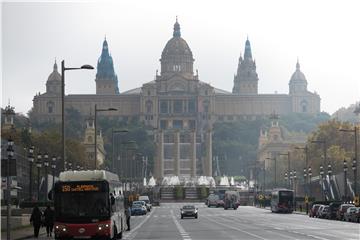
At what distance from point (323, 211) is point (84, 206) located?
4760 centimetres

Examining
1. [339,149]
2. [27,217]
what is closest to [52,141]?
[339,149]

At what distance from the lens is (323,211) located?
8875 centimetres

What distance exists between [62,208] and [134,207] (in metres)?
60.0

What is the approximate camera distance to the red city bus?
43.4m

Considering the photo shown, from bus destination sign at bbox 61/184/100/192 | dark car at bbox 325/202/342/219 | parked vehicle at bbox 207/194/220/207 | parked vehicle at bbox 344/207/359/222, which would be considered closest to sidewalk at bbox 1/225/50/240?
bus destination sign at bbox 61/184/100/192

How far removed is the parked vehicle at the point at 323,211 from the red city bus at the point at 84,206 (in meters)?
45.5

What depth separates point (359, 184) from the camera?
128 meters

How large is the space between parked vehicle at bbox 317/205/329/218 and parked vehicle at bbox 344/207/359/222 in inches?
315

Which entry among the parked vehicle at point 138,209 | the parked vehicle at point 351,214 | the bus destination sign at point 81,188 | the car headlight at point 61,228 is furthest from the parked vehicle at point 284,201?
the car headlight at point 61,228

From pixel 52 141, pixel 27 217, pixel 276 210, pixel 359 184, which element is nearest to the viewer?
pixel 27 217

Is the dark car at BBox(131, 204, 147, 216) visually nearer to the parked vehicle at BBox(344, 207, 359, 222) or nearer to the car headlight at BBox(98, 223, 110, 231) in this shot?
the parked vehicle at BBox(344, 207, 359, 222)

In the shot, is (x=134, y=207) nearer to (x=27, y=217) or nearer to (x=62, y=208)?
(x=27, y=217)

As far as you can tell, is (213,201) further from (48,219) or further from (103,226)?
(103,226)

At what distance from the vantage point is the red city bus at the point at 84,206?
43.4 m
